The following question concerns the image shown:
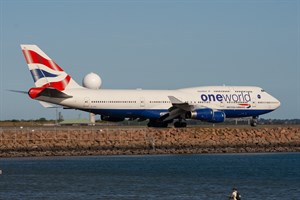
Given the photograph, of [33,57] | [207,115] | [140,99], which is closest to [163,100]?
[140,99]

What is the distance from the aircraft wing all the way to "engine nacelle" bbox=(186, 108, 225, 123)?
2.48 ft

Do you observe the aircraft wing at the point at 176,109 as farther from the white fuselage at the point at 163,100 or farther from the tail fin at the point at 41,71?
the tail fin at the point at 41,71

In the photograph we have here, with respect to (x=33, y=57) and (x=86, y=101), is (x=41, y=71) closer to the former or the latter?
(x=33, y=57)

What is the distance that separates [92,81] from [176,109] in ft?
53.1

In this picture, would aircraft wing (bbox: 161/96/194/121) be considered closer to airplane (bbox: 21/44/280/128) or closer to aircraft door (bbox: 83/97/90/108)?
airplane (bbox: 21/44/280/128)

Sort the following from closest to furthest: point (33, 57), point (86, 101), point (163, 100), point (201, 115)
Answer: point (86, 101), point (33, 57), point (201, 115), point (163, 100)

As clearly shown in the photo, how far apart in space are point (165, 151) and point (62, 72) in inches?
603

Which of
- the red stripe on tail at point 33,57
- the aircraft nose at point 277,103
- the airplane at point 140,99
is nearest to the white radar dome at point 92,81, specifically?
the airplane at point 140,99

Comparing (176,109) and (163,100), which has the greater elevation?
(163,100)

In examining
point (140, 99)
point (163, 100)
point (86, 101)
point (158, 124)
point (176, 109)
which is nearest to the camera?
point (86, 101)

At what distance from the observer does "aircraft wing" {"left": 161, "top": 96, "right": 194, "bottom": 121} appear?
283 ft

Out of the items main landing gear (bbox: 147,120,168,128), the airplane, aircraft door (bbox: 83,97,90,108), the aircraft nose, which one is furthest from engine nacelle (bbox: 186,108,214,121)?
the aircraft nose

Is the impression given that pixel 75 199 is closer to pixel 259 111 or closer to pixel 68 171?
pixel 68 171

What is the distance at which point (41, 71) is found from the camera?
3317 inches
